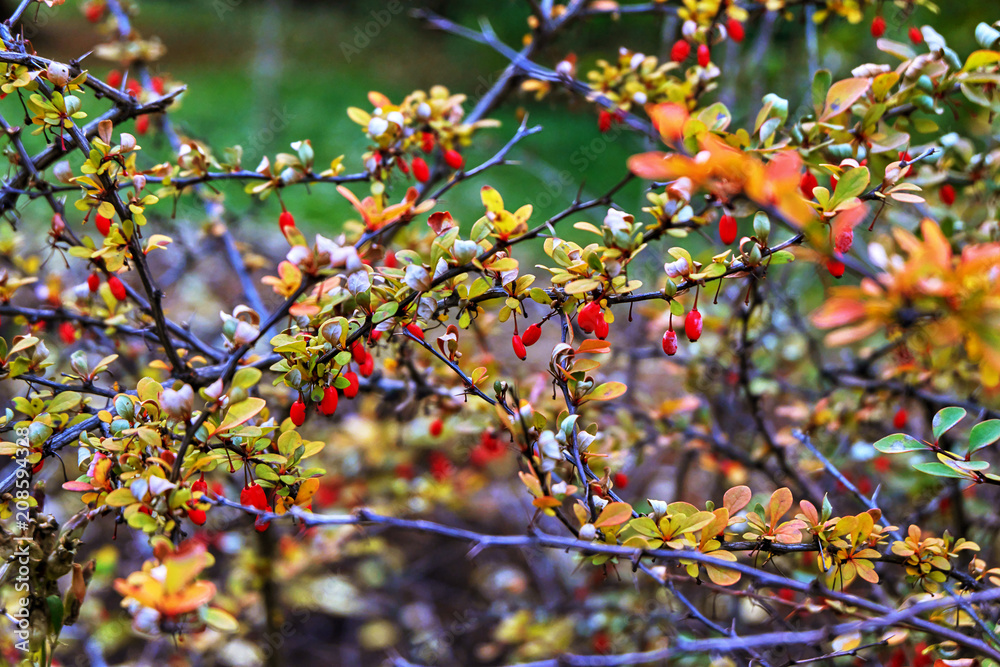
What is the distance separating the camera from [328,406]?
0.79 m

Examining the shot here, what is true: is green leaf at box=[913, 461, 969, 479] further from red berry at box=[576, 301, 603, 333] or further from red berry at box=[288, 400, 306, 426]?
red berry at box=[288, 400, 306, 426]

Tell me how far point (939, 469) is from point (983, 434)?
2.9 inches

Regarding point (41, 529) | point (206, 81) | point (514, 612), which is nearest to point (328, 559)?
point (514, 612)

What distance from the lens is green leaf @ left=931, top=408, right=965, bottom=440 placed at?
2.57ft

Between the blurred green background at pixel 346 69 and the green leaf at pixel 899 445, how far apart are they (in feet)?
7.41

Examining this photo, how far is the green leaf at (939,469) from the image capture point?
745 mm

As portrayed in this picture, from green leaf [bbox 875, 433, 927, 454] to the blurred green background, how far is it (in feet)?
7.41

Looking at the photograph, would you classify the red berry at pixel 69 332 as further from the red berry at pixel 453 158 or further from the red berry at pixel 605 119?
the red berry at pixel 605 119

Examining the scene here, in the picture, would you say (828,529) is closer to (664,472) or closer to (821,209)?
(821,209)

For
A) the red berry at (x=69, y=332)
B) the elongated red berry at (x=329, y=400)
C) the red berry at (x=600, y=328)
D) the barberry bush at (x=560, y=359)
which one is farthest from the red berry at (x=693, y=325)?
the red berry at (x=69, y=332)

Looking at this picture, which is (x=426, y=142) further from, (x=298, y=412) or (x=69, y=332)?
(x=69, y=332)

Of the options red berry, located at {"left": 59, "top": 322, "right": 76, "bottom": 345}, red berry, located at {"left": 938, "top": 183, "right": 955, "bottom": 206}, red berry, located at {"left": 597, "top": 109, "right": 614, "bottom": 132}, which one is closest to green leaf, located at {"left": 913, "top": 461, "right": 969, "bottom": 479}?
red berry, located at {"left": 938, "top": 183, "right": 955, "bottom": 206}

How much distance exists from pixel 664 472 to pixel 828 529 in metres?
1.92

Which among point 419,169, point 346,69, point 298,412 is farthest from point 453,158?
point 346,69
